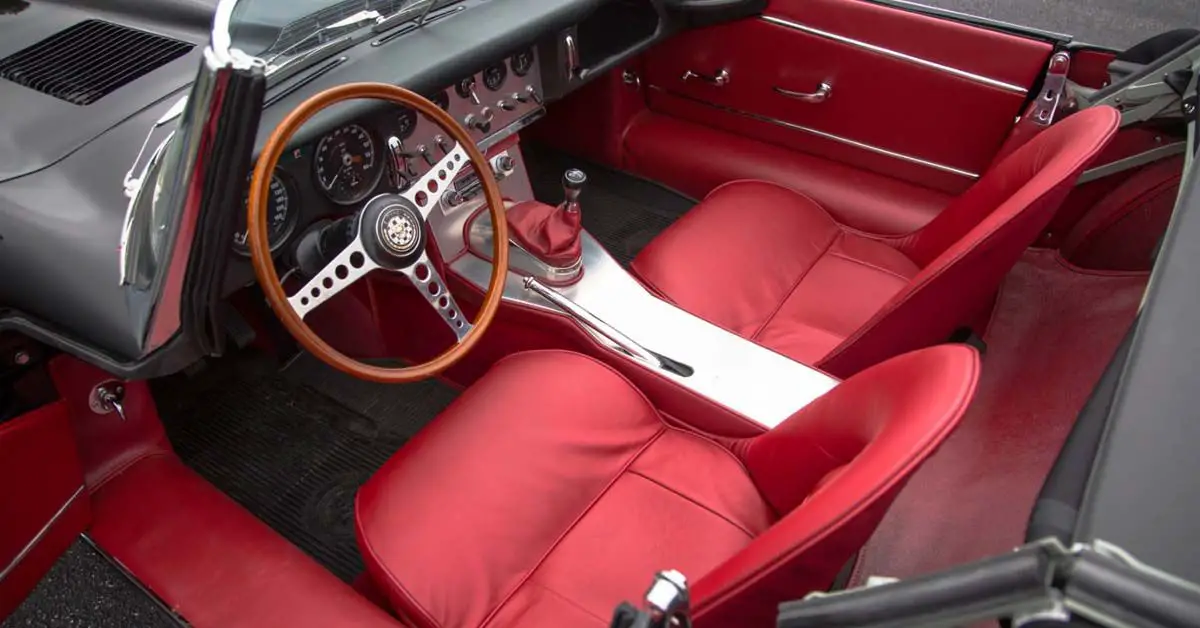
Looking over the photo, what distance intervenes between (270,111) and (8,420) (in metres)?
0.68

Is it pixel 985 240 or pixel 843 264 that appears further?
pixel 843 264

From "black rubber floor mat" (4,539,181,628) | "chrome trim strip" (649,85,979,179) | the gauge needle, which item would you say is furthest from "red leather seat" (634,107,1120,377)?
"black rubber floor mat" (4,539,181,628)

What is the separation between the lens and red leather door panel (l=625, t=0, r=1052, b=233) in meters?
1.85

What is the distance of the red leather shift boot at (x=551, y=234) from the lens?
1.73 meters

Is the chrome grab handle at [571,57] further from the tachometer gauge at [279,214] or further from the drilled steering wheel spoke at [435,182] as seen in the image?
the tachometer gauge at [279,214]

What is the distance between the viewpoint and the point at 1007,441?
1.08 meters

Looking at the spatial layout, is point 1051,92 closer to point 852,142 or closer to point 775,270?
point 852,142

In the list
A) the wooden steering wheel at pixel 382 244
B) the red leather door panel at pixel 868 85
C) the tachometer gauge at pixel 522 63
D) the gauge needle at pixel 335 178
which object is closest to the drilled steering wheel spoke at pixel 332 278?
the wooden steering wheel at pixel 382 244

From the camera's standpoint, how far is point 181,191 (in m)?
1.03

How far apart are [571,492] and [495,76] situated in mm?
1150

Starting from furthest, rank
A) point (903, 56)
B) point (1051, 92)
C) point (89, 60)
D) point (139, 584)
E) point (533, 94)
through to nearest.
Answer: point (533, 94) → point (903, 56) → point (1051, 92) → point (89, 60) → point (139, 584)

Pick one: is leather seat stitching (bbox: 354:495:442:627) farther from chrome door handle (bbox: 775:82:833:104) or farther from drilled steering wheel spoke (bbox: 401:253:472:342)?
chrome door handle (bbox: 775:82:833:104)

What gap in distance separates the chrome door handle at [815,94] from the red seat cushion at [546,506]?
3.71ft

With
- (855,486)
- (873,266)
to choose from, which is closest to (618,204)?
(873,266)
